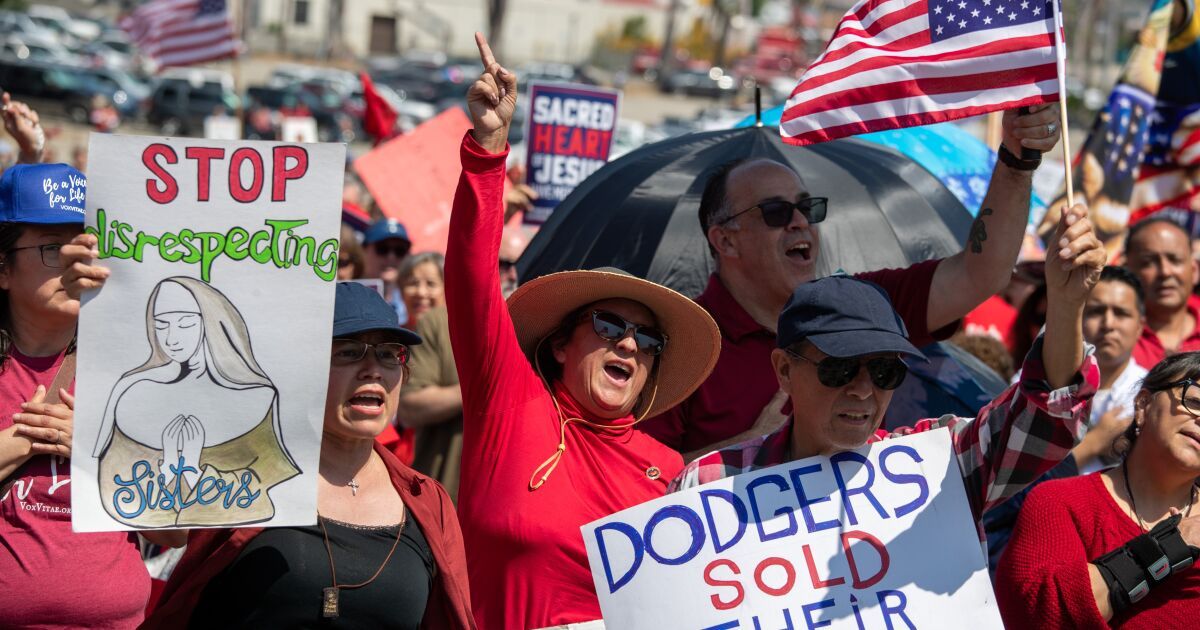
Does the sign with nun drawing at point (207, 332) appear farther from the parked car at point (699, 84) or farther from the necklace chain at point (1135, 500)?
the parked car at point (699, 84)

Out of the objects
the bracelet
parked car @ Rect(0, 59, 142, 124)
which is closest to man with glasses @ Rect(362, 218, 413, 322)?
the bracelet

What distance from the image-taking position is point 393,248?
7781 mm

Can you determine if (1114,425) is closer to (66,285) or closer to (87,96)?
(66,285)

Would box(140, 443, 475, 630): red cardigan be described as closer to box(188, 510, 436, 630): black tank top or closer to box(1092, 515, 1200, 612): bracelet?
box(188, 510, 436, 630): black tank top

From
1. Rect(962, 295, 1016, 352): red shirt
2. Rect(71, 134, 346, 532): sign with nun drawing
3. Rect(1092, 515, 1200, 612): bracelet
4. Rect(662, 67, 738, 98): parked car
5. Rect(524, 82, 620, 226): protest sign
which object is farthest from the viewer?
Rect(662, 67, 738, 98): parked car

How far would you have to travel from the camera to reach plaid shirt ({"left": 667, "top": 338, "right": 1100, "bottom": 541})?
114 inches

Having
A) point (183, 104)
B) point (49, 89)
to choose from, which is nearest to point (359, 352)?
point (183, 104)

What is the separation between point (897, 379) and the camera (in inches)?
123

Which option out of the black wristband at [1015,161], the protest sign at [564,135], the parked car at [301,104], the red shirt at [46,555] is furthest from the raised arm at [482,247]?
the parked car at [301,104]

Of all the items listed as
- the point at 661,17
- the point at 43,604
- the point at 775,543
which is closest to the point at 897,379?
the point at 775,543

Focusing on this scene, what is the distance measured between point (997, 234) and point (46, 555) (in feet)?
8.53

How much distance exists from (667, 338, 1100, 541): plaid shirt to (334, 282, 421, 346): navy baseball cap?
77 centimetres

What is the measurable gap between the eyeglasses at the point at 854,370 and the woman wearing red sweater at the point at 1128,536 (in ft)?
1.89

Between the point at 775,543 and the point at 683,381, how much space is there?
93 centimetres
